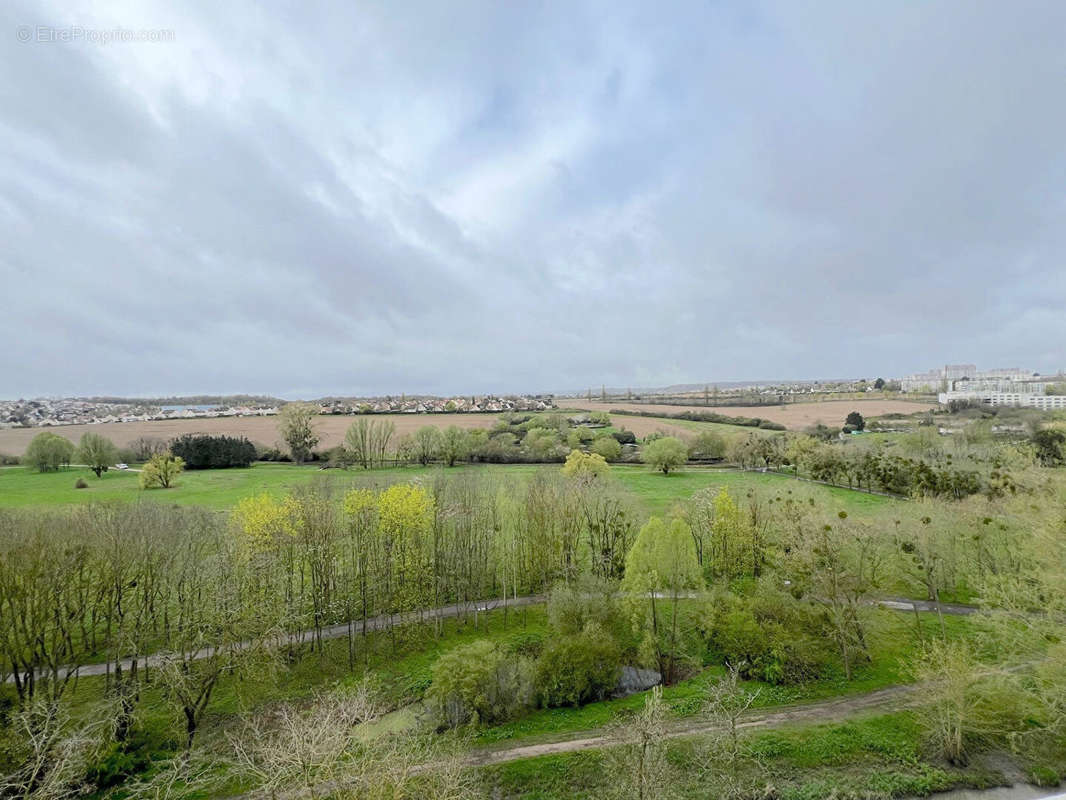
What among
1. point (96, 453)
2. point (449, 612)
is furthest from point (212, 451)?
point (449, 612)

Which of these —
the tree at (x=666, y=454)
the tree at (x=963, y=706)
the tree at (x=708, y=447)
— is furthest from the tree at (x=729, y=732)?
the tree at (x=708, y=447)

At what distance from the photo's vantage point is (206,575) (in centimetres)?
2438

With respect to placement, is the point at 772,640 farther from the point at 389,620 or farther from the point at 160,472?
the point at 160,472

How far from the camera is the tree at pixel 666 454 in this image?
78312 mm

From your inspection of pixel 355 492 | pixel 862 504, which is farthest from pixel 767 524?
pixel 355 492

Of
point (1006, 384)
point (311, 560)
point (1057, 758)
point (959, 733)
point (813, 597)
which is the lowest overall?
point (1057, 758)

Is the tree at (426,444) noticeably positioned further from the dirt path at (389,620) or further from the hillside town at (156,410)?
the dirt path at (389,620)

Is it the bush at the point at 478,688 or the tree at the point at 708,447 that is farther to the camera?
the tree at the point at 708,447

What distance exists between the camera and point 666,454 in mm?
78250

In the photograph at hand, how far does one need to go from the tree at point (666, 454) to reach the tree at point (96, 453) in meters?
83.3

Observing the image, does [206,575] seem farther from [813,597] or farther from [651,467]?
[651,467]

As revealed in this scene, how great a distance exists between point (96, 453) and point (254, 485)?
27.5m

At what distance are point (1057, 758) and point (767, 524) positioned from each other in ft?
66.3

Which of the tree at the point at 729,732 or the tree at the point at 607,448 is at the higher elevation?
the tree at the point at 607,448
